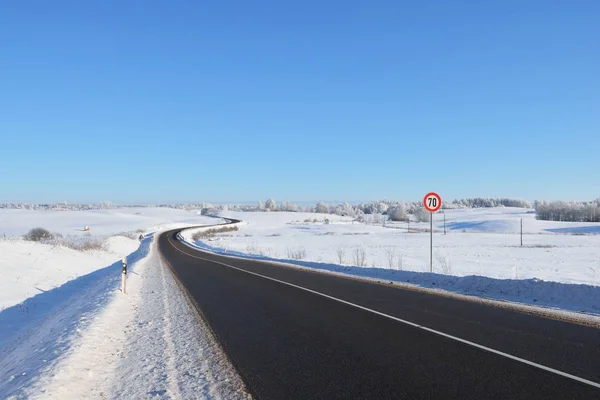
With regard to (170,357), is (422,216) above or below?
above

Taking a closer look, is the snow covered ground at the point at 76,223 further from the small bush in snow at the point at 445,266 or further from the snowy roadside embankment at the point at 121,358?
the snowy roadside embankment at the point at 121,358

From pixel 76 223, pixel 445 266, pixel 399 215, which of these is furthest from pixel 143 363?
pixel 399 215

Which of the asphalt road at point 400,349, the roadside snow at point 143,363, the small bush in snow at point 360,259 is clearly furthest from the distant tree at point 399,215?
the roadside snow at point 143,363

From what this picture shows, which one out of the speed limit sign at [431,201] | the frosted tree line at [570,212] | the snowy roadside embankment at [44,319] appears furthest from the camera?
the frosted tree line at [570,212]

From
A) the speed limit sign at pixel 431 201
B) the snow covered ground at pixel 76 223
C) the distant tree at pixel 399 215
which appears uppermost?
the speed limit sign at pixel 431 201

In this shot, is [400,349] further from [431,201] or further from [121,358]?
[431,201]

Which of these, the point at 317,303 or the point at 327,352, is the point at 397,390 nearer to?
the point at 327,352

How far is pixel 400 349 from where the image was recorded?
664 cm

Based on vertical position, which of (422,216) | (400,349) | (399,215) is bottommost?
(400,349)

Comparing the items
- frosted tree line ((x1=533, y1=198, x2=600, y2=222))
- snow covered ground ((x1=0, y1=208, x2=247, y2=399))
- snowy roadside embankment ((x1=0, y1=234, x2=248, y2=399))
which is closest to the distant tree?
frosted tree line ((x1=533, y1=198, x2=600, y2=222))

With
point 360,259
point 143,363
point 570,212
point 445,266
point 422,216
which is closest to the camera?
point 143,363

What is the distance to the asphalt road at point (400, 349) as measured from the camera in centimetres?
504

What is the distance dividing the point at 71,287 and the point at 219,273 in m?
6.37

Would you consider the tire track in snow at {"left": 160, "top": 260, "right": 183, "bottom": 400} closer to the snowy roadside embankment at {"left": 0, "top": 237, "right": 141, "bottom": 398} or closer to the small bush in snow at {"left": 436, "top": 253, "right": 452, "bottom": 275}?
the snowy roadside embankment at {"left": 0, "top": 237, "right": 141, "bottom": 398}
